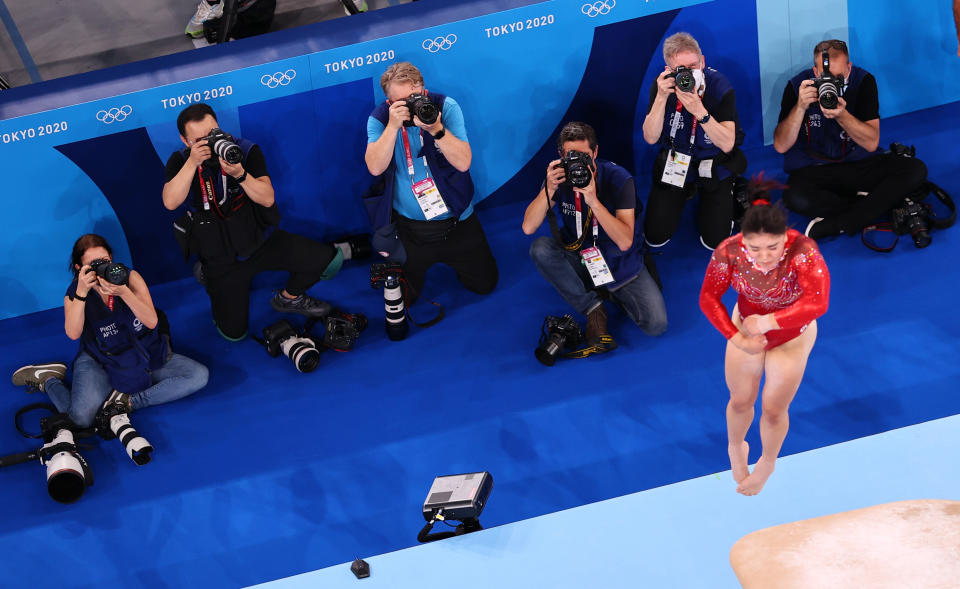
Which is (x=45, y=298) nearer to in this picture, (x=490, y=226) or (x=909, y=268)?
(x=490, y=226)

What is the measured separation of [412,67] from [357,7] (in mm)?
1758

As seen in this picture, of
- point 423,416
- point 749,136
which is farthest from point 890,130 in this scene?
point 423,416

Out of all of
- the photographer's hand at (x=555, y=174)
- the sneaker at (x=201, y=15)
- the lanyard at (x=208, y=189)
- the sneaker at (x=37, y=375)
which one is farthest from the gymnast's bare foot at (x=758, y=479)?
the sneaker at (x=201, y=15)

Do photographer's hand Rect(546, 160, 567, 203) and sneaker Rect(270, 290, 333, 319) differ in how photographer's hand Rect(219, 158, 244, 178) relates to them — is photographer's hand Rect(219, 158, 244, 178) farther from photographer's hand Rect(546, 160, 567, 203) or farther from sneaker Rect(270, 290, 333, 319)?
Result: photographer's hand Rect(546, 160, 567, 203)

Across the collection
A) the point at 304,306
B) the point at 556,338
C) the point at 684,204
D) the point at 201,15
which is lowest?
the point at 556,338

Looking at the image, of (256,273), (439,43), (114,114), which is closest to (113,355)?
(256,273)

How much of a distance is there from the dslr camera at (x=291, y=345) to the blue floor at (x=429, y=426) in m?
0.08

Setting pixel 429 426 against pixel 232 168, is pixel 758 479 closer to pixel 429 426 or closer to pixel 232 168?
pixel 429 426

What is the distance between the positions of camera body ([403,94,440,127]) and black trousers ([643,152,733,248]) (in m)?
1.34

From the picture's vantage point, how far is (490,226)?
576cm

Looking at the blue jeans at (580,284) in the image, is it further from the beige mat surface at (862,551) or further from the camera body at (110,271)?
the camera body at (110,271)

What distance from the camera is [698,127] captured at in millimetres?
5031

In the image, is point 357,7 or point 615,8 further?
point 357,7

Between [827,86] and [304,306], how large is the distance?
9.57ft
